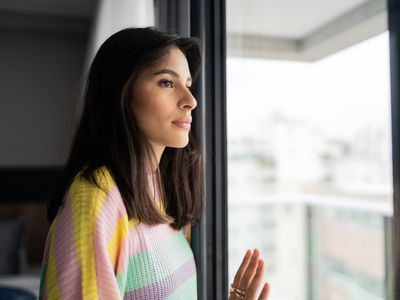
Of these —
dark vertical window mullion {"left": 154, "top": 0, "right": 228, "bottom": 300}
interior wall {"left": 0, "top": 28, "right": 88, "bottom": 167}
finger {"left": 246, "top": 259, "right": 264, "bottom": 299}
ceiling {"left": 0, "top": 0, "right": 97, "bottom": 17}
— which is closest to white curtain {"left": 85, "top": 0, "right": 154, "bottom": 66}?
dark vertical window mullion {"left": 154, "top": 0, "right": 228, "bottom": 300}

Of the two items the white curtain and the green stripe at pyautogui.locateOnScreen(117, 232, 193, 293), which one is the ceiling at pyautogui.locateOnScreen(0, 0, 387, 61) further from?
the green stripe at pyautogui.locateOnScreen(117, 232, 193, 293)

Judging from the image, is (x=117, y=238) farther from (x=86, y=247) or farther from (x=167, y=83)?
(x=167, y=83)

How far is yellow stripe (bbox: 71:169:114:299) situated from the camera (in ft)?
1.71

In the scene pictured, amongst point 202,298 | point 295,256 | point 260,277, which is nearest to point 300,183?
point 295,256

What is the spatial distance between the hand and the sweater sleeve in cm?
24

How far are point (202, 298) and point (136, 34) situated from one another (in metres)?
0.67

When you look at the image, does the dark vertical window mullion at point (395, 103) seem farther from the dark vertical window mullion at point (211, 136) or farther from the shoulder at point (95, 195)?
the dark vertical window mullion at point (211, 136)

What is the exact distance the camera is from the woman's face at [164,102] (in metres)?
0.68

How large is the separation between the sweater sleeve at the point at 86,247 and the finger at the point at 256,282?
9.3 inches

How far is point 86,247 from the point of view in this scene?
1.74 feet

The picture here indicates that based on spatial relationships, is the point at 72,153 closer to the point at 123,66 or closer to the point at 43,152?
the point at 123,66

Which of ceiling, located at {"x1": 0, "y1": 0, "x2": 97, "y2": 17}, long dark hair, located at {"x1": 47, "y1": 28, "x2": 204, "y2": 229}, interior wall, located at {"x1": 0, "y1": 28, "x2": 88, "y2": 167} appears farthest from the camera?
interior wall, located at {"x1": 0, "y1": 28, "x2": 88, "y2": 167}

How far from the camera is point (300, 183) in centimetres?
413

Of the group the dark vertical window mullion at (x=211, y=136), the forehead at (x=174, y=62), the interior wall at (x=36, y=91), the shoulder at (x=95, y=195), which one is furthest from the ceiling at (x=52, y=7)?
the shoulder at (x=95, y=195)
